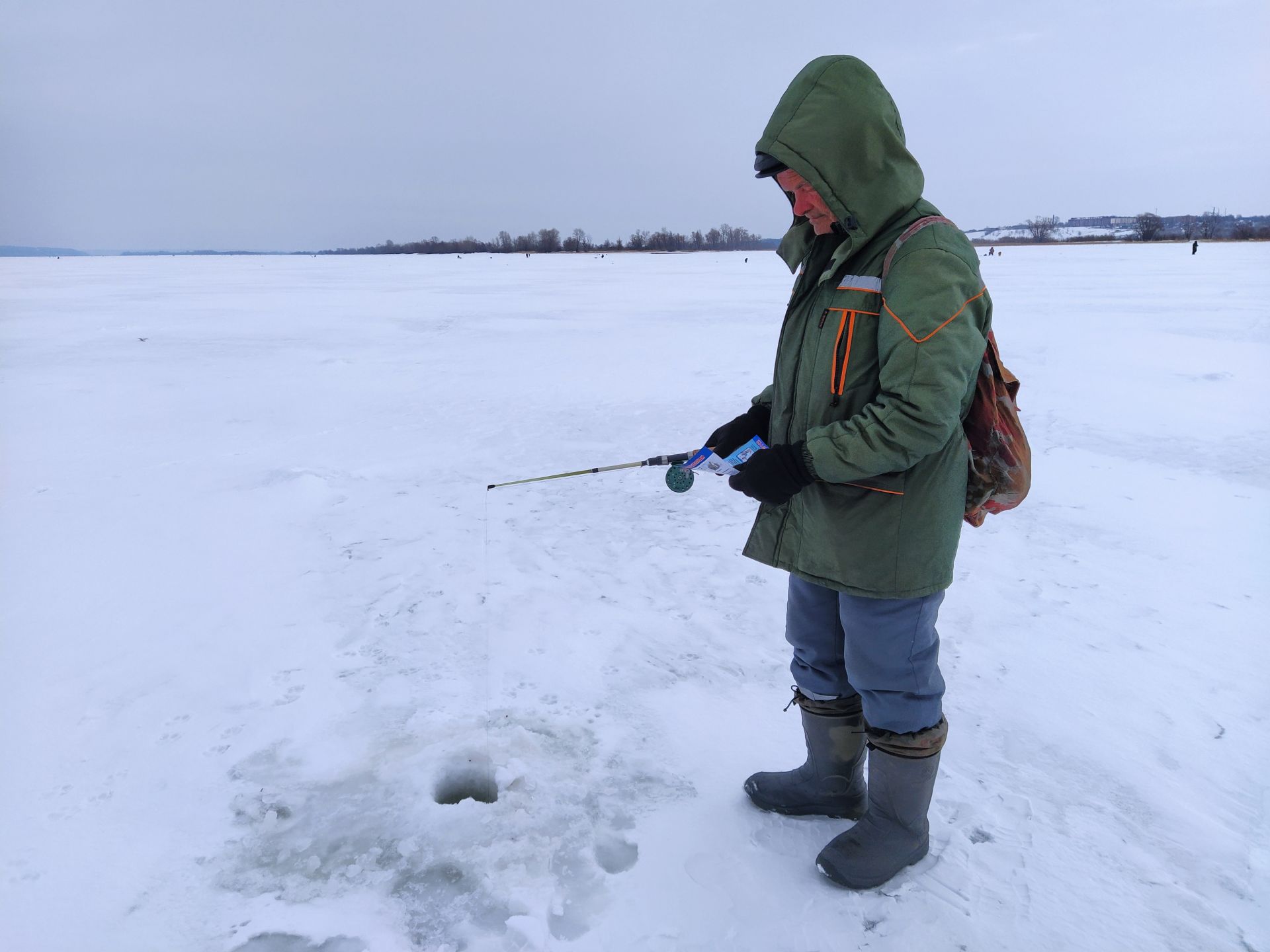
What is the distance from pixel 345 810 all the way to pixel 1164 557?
3937 millimetres

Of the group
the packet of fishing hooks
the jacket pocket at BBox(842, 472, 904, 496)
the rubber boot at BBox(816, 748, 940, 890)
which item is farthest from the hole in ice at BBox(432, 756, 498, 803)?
the jacket pocket at BBox(842, 472, 904, 496)

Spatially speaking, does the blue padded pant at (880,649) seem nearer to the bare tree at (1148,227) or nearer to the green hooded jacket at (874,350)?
the green hooded jacket at (874,350)

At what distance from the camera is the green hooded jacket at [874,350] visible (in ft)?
5.15

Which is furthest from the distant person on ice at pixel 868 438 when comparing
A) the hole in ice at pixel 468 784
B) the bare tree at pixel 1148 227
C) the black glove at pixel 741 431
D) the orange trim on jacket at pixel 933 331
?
Answer: the bare tree at pixel 1148 227

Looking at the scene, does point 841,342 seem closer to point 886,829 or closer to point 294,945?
point 886,829

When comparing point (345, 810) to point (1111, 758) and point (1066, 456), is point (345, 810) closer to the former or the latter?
point (1111, 758)

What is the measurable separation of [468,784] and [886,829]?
1272 mm

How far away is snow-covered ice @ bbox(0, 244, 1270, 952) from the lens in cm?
192

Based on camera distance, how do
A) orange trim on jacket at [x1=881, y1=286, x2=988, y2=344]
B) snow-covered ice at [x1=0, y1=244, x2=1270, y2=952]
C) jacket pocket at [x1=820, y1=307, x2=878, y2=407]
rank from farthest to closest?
snow-covered ice at [x1=0, y1=244, x2=1270, y2=952] → jacket pocket at [x1=820, y1=307, x2=878, y2=407] → orange trim on jacket at [x1=881, y1=286, x2=988, y2=344]

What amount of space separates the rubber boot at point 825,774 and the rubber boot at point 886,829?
0.13 metres

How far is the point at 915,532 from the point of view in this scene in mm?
1731

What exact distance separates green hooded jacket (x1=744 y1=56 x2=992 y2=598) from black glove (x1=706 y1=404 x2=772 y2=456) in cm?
30

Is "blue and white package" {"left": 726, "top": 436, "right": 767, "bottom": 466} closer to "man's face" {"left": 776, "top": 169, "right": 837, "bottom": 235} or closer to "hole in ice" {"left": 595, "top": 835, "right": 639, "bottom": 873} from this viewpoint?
"man's face" {"left": 776, "top": 169, "right": 837, "bottom": 235}

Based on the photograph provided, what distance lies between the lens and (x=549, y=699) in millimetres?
2750
